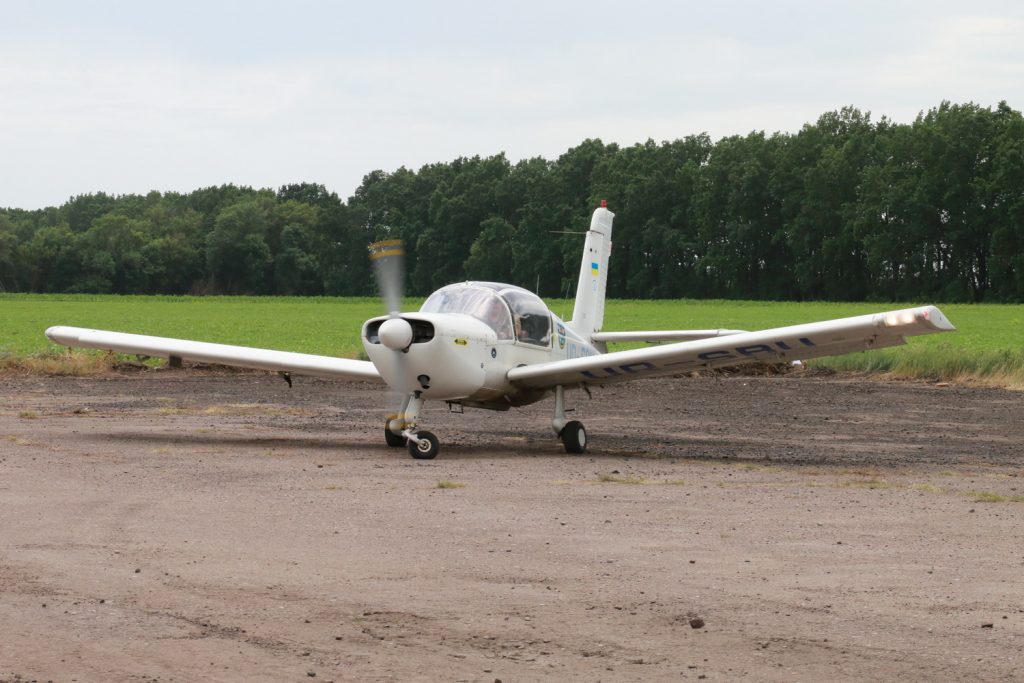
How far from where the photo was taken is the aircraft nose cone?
45.9ft

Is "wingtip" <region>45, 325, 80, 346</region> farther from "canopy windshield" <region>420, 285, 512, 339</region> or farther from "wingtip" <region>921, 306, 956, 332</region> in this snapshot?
"wingtip" <region>921, 306, 956, 332</region>

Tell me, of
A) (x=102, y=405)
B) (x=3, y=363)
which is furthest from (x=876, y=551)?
(x=3, y=363)

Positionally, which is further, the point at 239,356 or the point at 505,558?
the point at 239,356

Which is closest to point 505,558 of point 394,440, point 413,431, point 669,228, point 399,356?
point 413,431

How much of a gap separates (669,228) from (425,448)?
105 m

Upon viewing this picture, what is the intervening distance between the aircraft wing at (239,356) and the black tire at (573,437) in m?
2.70

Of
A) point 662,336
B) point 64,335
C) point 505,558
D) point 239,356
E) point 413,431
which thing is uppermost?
point 64,335

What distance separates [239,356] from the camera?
56.4 feet

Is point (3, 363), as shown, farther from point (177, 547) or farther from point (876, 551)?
point (876, 551)

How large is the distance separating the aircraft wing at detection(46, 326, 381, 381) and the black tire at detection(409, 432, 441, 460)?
2551 millimetres

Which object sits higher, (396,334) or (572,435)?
(396,334)

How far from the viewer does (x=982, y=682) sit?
18.4ft

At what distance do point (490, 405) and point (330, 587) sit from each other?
8.85 m

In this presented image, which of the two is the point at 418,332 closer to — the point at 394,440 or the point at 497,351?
the point at 497,351
